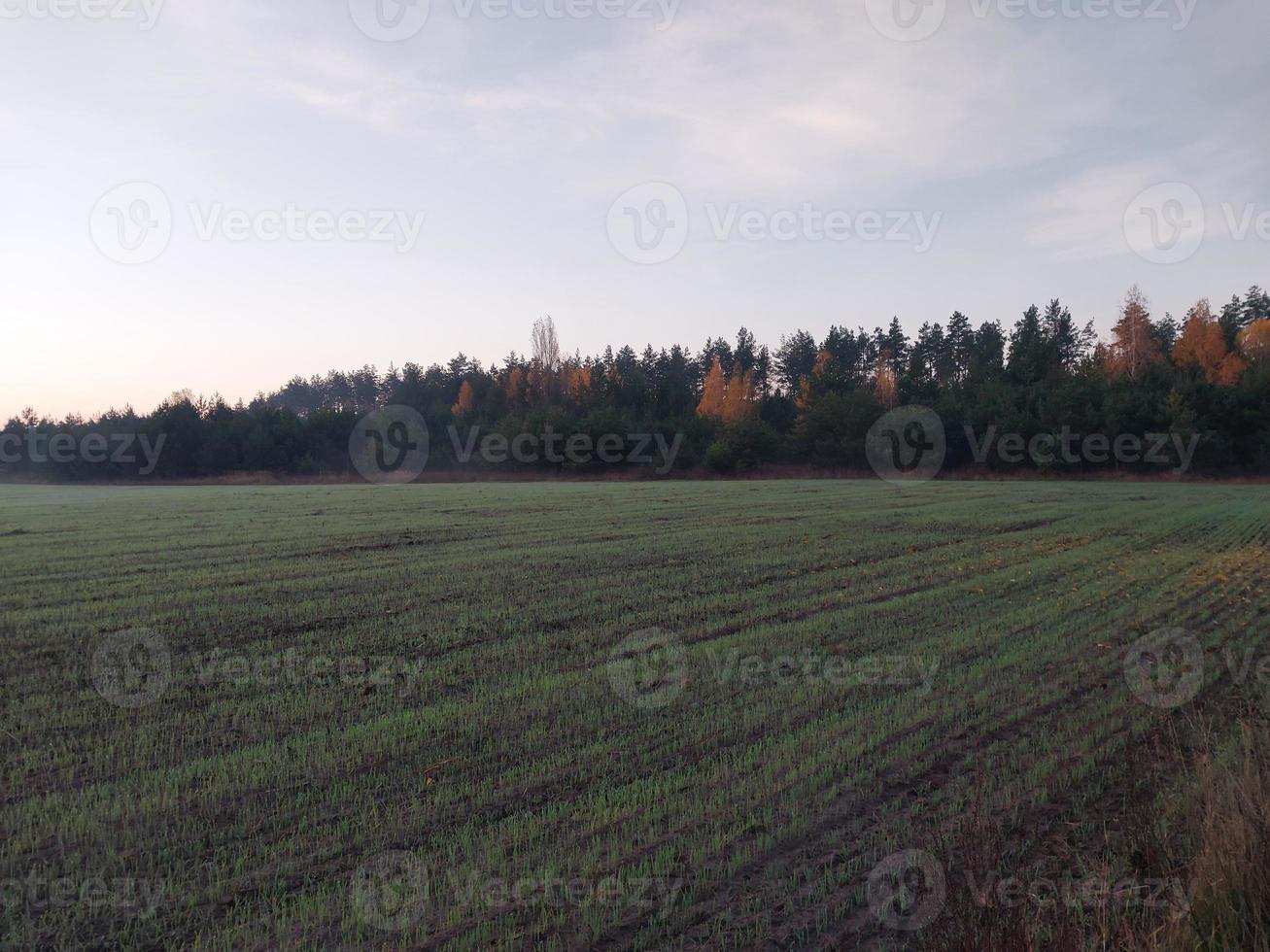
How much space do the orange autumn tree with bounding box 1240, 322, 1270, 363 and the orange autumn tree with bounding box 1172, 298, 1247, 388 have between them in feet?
6.08

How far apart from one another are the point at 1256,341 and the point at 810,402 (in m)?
44.9

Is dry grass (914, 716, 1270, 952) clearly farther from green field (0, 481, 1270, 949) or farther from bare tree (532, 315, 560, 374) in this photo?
bare tree (532, 315, 560, 374)

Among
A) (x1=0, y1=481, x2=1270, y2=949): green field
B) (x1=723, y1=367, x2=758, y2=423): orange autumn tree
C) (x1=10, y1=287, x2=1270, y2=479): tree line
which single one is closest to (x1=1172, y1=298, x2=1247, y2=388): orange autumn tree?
(x1=10, y1=287, x2=1270, y2=479): tree line

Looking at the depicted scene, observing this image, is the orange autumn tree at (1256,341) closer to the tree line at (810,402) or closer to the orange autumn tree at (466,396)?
the tree line at (810,402)

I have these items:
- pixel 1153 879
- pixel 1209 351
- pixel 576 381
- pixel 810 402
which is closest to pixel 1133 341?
pixel 1209 351

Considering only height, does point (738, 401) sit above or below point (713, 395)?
below

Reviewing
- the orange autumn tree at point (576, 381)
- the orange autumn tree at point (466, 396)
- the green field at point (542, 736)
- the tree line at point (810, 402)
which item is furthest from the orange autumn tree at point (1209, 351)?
the orange autumn tree at point (466, 396)

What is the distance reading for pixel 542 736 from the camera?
262 inches

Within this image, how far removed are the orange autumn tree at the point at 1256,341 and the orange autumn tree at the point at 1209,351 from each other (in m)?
1.85

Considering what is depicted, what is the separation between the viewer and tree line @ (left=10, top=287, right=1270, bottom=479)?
190 feet

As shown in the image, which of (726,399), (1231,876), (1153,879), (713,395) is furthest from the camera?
(713,395)

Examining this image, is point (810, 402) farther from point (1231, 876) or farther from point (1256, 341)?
point (1231, 876)

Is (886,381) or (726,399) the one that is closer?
(886,381)

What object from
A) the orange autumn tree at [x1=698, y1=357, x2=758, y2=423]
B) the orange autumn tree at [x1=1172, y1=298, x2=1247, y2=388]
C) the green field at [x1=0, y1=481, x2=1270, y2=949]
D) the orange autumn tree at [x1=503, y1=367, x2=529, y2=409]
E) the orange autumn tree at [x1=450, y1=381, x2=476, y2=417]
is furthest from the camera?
the orange autumn tree at [x1=503, y1=367, x2=529, y2=409]
